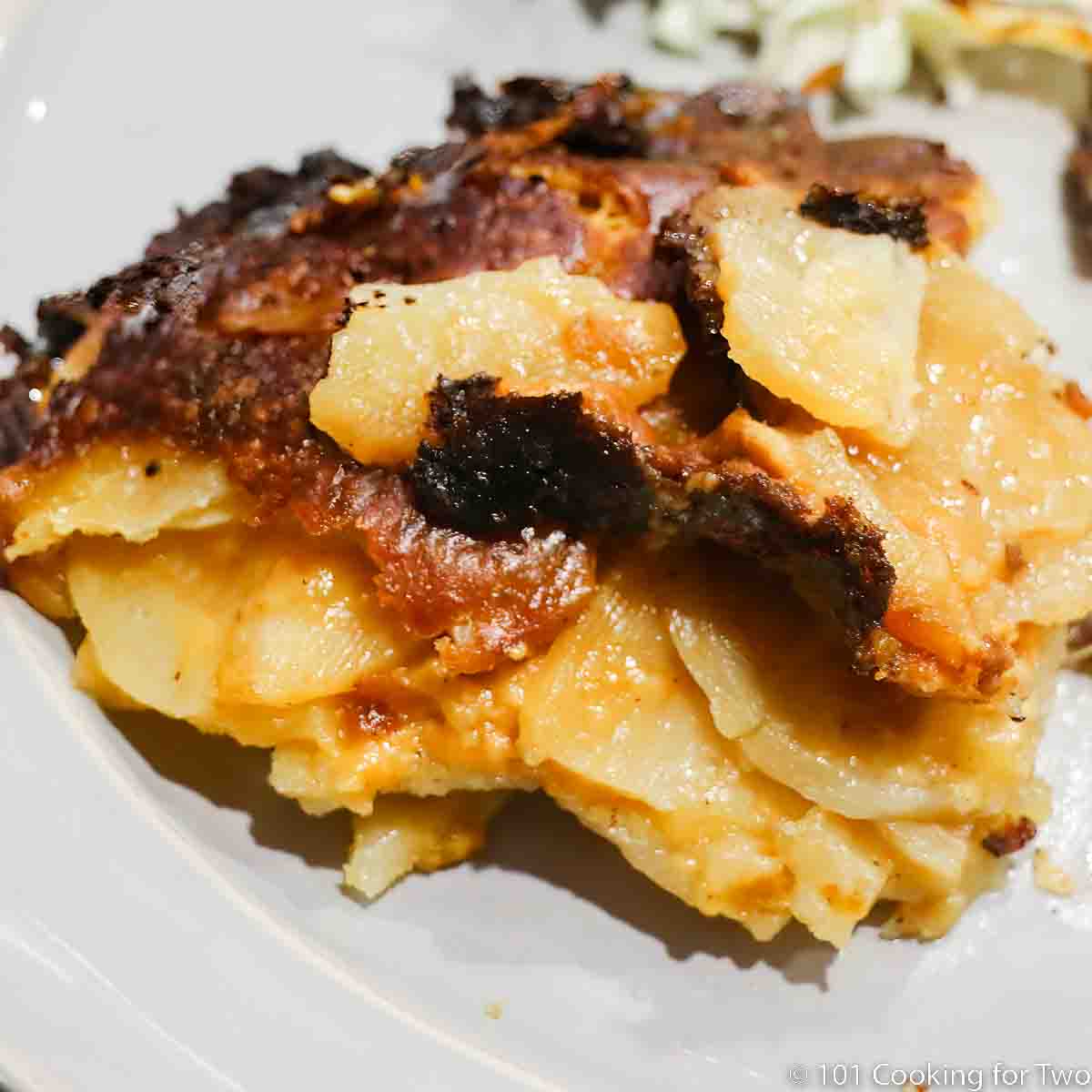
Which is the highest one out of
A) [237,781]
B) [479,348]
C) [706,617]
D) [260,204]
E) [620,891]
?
[260,204]

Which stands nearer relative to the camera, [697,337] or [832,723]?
[832,723]

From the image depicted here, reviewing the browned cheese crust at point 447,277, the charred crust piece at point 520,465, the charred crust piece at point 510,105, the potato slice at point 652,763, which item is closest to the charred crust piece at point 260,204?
the browned cheese crust at point 447,277

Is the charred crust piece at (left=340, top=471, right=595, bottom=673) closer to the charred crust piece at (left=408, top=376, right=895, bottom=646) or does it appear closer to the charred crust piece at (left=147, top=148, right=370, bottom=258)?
the charred crust piece at (left=408, top=376, right=895, bottom=646)

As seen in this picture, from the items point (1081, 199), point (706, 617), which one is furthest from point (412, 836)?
point (1081, 199)

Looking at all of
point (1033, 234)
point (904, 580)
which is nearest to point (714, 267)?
point (904, 580)

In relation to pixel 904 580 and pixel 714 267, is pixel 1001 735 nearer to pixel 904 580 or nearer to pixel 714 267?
pixel 904 580

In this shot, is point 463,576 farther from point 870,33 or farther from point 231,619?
point 870,33

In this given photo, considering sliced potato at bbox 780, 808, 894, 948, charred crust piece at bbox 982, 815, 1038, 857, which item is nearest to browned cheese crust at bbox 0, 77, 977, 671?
sliced potato at bbox 780, 808, 894, 948
